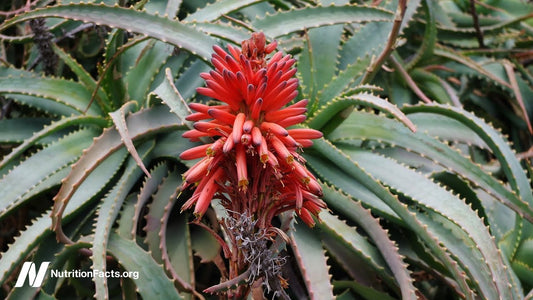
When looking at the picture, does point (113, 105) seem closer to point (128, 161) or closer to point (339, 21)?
→ point (128, 161)

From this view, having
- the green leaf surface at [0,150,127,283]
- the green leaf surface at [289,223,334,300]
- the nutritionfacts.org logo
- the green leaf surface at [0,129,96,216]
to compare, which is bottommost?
the green leaf surface at [289,223,334,300]

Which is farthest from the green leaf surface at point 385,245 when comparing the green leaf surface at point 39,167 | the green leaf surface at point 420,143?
the green leaf surface at point 39,167

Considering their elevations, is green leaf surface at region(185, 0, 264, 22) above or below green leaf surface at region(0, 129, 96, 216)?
above

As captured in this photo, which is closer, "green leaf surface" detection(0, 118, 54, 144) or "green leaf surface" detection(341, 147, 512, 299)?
"green leaf surface" detection(341, 147, 512, 299)

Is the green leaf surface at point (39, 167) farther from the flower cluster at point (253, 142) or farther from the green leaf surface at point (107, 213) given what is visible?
the flower cluster at point (253, 142)

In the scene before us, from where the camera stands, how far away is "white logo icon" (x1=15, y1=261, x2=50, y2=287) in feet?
3.71

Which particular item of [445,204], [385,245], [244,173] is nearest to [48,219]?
[244,173]

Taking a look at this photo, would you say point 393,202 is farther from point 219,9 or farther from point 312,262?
point 219,9

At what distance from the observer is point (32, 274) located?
1153mm

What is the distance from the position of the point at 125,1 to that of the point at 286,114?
2.47ft

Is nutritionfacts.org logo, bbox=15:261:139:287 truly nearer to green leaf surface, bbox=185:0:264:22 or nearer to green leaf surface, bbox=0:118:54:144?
green leaf surface, bbox=0:118:54:144

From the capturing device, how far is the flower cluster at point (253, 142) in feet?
2.61

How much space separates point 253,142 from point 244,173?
0.15 ft

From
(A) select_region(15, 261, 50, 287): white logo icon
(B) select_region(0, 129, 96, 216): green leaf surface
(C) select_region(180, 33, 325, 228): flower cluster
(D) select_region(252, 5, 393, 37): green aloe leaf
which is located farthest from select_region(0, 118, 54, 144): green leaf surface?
(C) select_region(180, 33, 325, 228): flower cluster
